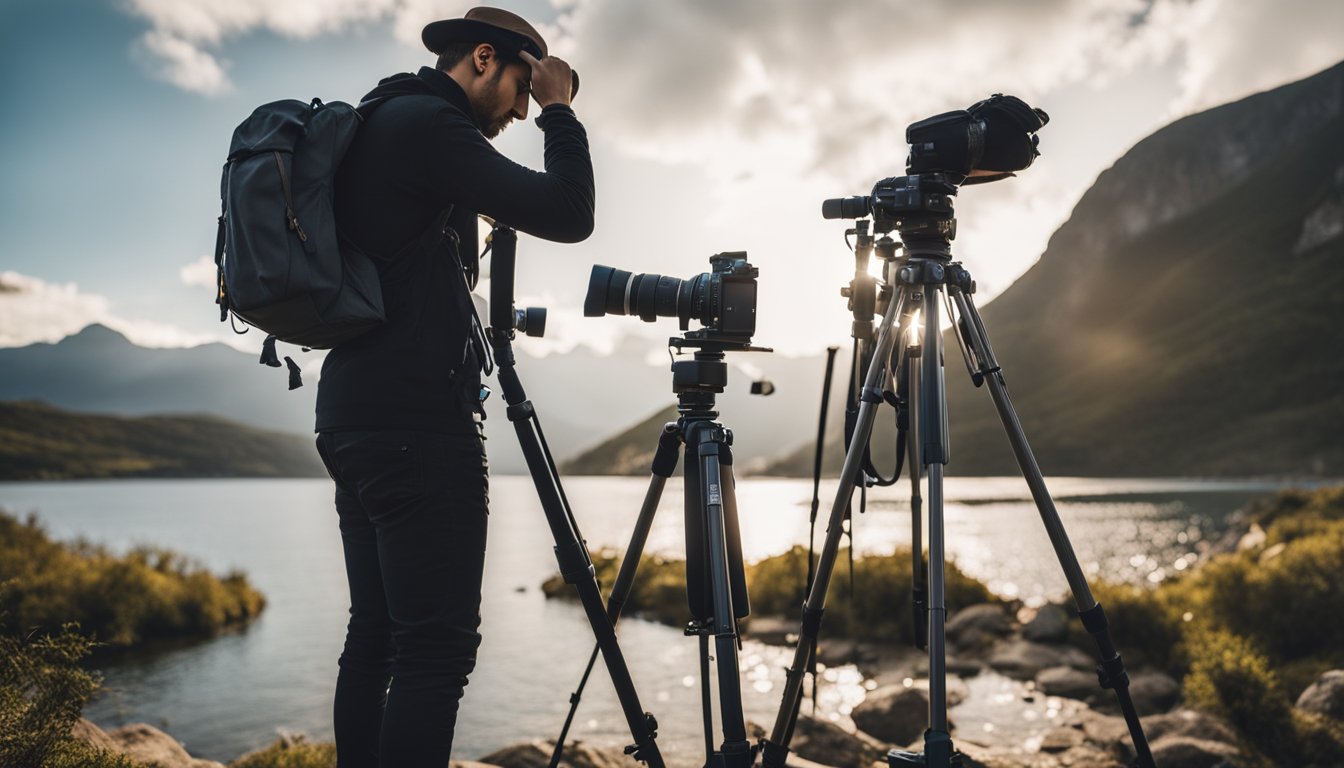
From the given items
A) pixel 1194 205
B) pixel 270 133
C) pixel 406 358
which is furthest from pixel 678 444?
pixel 1194 205

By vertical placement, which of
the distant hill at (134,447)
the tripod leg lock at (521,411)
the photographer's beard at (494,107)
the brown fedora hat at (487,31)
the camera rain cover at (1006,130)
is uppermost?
the camera rain cover at (1006,130)

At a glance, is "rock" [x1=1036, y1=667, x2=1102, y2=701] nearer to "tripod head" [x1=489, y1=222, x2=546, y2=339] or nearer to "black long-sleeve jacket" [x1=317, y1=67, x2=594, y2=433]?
"tripod head" [x1=489, y1=222, x2=546, y2=339]

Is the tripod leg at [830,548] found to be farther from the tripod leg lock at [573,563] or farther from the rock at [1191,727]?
the rock at [1191,727]

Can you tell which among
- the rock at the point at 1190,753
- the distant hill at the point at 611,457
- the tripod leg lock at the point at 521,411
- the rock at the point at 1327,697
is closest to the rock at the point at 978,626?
the rock at the point at 1327,697

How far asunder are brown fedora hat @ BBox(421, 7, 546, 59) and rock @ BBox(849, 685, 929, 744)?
187 inches

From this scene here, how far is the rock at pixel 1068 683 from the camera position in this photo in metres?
6.01

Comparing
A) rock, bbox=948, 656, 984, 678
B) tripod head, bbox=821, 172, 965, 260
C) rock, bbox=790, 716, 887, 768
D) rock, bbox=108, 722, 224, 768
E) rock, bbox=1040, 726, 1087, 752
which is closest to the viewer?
tripod head, bbox=821, 172, 965, 260

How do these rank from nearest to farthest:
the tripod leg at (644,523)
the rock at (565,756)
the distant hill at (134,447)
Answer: the tripod leg at (644,523) → the rock at (565,756) → the distant hill at (134,447)

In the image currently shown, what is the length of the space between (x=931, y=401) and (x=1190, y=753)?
10.3 ft

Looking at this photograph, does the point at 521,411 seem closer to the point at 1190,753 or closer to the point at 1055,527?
the point at 1055,527

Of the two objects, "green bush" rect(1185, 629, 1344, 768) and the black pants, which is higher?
the black pants

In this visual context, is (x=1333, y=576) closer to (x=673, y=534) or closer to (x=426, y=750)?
(x=426, y=750)

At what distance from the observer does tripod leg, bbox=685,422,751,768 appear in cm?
184

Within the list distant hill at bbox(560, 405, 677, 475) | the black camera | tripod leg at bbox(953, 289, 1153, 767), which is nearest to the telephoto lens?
the black camera
